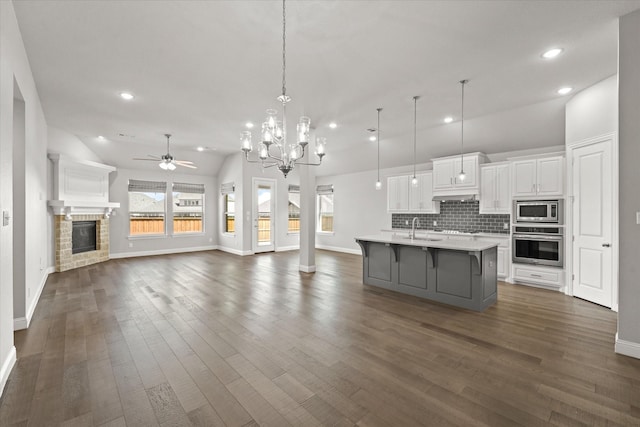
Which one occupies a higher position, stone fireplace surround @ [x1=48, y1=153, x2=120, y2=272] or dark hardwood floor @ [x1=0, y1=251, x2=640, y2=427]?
stone fireplace surround @ [x1=48, y1=153, x2=120, y2=272]

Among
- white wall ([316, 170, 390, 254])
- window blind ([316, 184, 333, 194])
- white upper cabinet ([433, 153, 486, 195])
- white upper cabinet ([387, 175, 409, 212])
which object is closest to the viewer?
white upper cabinet ([433, 153, 486, 195])

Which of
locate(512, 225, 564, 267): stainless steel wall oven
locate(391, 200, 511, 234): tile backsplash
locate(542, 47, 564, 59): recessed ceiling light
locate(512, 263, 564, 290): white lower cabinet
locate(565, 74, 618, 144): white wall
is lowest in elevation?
locate(512, 263, 564, 290): white lower cabinet

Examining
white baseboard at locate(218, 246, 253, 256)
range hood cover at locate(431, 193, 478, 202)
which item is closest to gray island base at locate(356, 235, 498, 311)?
range hood cover at locate(431, 193, 478, 202)

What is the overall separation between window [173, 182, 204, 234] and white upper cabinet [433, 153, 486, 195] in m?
7.17

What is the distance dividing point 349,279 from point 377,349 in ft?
9.25

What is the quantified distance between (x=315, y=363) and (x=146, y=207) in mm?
8102

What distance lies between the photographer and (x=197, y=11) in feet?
8.13

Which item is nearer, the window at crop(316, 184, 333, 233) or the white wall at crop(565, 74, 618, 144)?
the white wall at crop(565, 74, 618, 144)

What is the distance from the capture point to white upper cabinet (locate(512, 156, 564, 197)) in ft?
15.6

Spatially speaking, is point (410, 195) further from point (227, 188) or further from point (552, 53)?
point (227, 188)

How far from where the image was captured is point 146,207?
8.59 metres

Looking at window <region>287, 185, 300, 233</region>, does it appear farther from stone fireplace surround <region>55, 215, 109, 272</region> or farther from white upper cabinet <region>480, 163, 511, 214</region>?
white upper cabinet <region>480, 163, 511, 214</region>

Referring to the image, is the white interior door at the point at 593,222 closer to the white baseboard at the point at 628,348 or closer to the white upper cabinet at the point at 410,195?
the white baseboard at the point at 628,348

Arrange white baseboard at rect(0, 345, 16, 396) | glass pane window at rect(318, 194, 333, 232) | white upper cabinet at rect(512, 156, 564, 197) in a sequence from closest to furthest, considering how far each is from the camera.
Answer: white baseboard at rect(0, 345, 16, 396) → white upper cabinet at rect(512, 156, 564, 197) → glass pane window at rect(318, 194, 333, 232)
